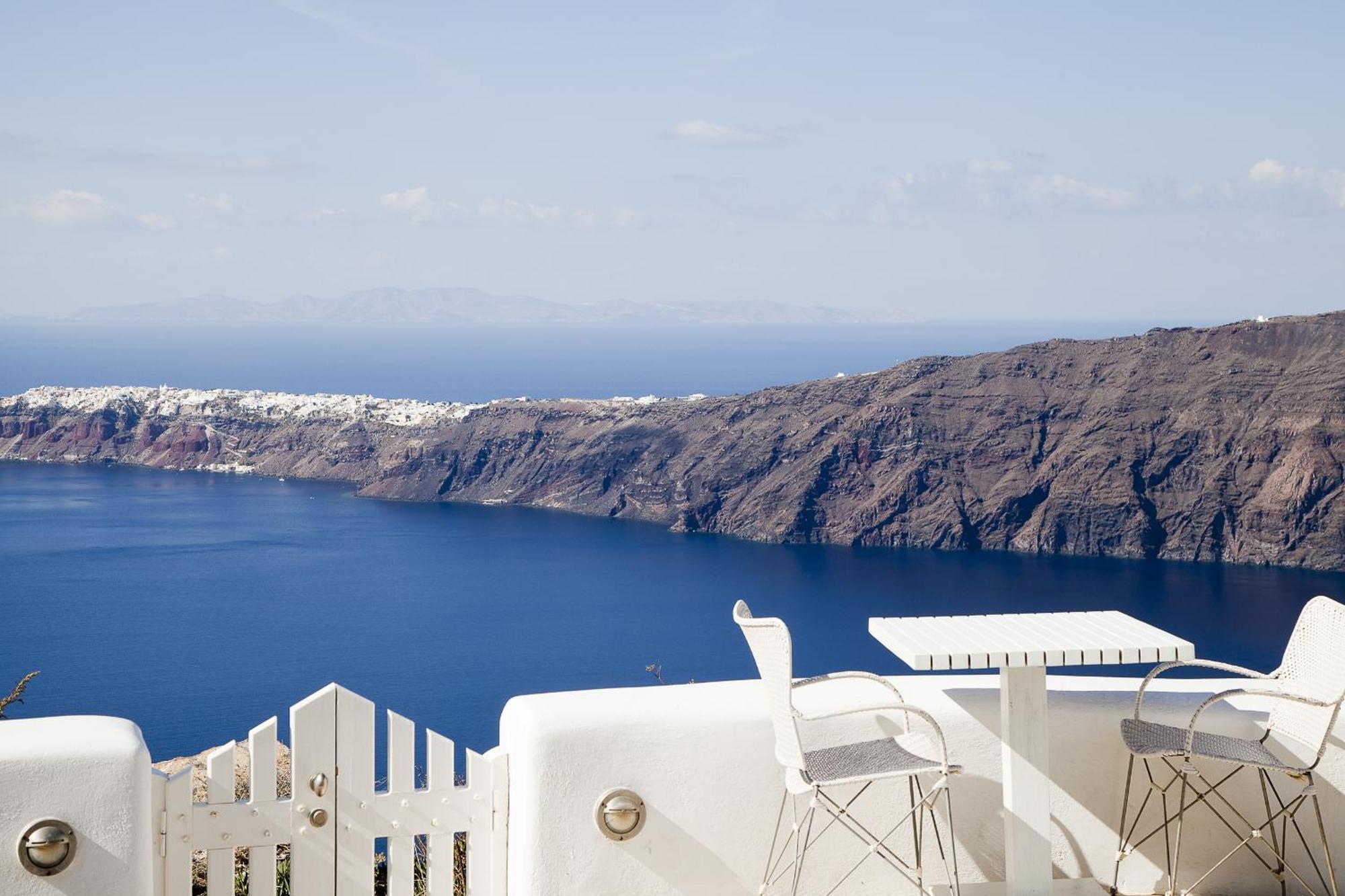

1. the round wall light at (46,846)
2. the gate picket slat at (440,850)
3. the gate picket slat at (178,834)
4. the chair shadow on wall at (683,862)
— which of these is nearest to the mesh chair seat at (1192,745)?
the chair shadow on wall at (683,862)

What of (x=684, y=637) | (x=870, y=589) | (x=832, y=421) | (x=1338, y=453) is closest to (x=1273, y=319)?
(x=1338, y=453)

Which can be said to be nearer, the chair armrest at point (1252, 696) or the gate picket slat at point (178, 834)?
the gate picket slat at point (178, 834)

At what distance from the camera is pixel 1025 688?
3090mm

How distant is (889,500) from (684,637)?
28.2 meters

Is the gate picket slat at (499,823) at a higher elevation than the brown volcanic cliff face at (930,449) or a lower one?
higher

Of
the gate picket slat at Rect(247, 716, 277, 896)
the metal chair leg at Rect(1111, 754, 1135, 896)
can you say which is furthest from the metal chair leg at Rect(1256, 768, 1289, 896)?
the gate picket slat at Rect(247, 716, 277, 896)

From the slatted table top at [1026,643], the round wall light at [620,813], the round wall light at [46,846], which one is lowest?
the round wall light at [620,813]

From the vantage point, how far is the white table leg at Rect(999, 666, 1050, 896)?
10.2 feet

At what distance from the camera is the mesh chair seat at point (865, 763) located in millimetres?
2865

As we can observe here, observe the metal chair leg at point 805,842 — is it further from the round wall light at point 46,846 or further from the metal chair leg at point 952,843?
the round wall light at point 46,846

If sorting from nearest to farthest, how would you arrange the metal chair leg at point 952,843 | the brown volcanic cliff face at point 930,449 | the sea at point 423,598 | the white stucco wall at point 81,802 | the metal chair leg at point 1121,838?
1. the white stucco wall at point 81,802
2. the metal chair leg at point 952,843
3. the metal chair leg at point 1121,838
4. the sea at point 423,598
5. the brown volcanic cliff face at point 930,449

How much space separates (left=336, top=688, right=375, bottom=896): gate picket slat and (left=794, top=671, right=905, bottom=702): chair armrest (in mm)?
935

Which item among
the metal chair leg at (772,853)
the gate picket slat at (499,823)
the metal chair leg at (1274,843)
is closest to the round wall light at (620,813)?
the gate picket slat at (499,823)

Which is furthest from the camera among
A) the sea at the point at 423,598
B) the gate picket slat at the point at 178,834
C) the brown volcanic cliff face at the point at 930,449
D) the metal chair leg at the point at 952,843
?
the brown volcanic cliff face at the point at 930,449
